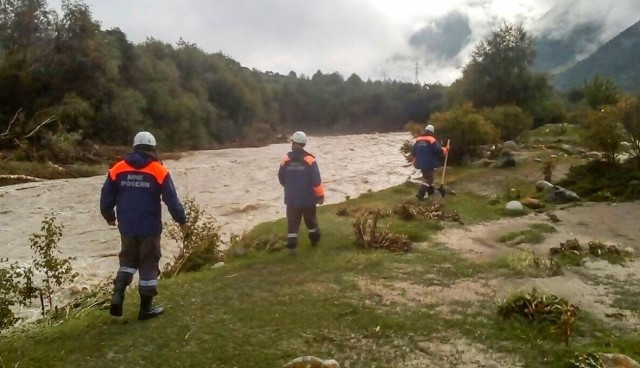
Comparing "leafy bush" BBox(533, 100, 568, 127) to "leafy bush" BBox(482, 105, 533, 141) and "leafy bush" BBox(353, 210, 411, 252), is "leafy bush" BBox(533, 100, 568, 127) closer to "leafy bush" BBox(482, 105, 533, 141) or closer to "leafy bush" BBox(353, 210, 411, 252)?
"leafy bush" BBox(482, 105, 533, 141)

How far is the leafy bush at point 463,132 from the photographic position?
22.1 meters

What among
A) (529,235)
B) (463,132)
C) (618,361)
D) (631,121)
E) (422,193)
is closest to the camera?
(618,361)

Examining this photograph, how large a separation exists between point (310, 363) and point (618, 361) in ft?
8.01

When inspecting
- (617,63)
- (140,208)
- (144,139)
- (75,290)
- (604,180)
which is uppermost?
Answer: (617,63)

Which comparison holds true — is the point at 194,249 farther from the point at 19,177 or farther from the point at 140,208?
the point at 19,177

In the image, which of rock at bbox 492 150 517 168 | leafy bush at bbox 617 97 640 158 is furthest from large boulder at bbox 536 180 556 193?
rock at bbox 492 150 517 168

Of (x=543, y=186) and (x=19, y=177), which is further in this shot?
(x=19, y=177)

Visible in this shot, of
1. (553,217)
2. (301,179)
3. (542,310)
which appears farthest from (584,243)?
(301,179)

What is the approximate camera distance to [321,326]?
593 cm

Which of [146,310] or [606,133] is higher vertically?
[606,133]

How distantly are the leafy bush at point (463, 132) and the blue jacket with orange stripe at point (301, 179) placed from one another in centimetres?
1404

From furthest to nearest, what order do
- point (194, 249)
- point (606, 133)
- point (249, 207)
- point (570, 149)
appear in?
point (570, 149)
point (249, 207)
point (606, 133)
point (194, 249)

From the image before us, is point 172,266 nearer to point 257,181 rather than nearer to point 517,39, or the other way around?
point 257,181

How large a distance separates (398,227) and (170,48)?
166 feet
